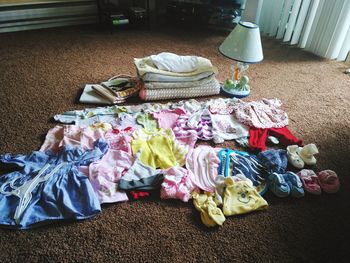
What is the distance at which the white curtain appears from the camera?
2.44 meters

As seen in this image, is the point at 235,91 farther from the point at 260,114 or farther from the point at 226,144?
the point at 226,144

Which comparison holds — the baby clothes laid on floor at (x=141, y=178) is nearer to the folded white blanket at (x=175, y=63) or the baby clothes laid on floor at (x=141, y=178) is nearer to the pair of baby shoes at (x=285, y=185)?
the pair of baby shoes at (x=285, y=185)

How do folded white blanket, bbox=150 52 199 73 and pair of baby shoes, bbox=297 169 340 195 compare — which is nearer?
pair of baby shoes, bbox=297 169 340 195

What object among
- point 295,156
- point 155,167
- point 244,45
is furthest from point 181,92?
point 295,156

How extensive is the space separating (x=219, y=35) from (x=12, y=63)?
1967 millimetres

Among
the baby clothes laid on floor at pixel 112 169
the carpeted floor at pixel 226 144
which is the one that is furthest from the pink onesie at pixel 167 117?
the carpeted floor at pixel 226 144

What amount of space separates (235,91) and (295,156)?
688mm

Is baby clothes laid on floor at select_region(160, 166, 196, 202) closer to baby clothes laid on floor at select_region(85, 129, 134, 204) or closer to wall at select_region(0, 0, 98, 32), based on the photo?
baby clothes laid on floor at select_region(85, 129, 134, 204)

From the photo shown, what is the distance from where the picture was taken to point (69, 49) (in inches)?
96.3

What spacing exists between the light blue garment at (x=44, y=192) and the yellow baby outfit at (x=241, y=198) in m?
0.52

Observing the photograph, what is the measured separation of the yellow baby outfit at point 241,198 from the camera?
43.9 inches

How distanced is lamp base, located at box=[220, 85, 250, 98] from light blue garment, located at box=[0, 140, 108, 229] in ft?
3.47

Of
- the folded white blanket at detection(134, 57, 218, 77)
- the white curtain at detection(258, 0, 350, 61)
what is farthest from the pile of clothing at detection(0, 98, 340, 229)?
the white curtain at detection(258, 0, 350, 61)

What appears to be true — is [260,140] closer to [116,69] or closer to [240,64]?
[240,64]
